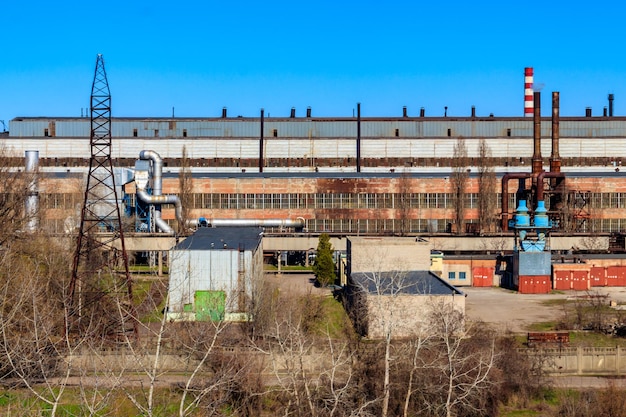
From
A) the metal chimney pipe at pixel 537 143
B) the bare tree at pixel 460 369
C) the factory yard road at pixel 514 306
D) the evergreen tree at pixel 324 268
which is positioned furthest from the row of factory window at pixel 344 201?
the bare tree at pixel 460 369

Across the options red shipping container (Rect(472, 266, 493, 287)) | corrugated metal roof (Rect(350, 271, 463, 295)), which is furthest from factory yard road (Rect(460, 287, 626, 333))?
corrugated metal roof (Rect(350, 271, 463, 295))

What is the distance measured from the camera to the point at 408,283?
34344 mm

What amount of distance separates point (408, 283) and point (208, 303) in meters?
7.80

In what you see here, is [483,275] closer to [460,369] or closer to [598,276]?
[598,276]

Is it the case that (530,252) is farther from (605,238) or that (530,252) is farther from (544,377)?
(544,377)

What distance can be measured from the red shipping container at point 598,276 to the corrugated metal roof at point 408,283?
46.8 ft

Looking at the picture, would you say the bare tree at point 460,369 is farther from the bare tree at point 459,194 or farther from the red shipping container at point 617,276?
the bare tree at point 459,194

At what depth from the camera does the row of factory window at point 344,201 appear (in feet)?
187

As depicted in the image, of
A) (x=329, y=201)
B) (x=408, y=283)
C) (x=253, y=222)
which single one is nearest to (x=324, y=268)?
(x=408, y=283)

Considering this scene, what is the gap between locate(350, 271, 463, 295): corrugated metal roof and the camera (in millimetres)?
31627

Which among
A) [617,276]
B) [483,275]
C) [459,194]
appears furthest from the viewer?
[459,194]

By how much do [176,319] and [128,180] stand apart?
2474 cm

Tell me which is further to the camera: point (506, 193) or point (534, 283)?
point (506, 193)

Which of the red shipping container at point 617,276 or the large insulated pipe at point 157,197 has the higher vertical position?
the large insulated pipe at point 157,197
